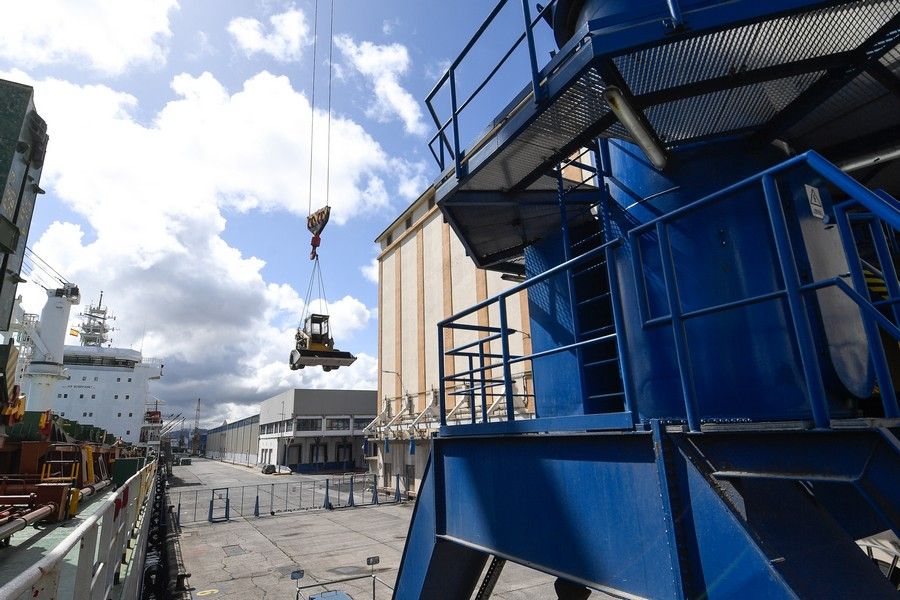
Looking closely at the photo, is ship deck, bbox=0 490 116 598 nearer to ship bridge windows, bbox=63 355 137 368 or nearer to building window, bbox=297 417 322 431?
ship bridge windows, bbox=63 355 137 368

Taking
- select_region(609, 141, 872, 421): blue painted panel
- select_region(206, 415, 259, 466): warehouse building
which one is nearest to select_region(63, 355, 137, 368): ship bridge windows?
select_region(206, 415, 259, 466): warehouse building

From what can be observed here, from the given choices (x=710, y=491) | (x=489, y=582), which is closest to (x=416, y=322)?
(x=489, y=582)

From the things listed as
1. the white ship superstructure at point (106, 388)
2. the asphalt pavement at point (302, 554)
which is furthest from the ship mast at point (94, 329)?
the asphalt pavement at point (302, 554)

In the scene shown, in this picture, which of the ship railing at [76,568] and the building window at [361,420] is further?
the building window at [361,420]

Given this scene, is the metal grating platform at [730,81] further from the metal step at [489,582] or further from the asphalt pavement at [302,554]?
the asphalt pavement at [302,554]

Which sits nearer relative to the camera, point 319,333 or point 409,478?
point 319,333

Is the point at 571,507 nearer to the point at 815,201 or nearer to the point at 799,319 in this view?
the point at 799,319

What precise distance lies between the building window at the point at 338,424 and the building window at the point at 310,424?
3.52 feet

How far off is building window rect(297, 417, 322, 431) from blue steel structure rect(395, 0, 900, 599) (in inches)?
2195

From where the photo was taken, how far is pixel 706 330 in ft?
10.4

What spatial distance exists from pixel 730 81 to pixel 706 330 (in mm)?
1659

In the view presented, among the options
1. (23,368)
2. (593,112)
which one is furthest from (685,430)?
(23,368)

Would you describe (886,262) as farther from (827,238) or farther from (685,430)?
(685,430)

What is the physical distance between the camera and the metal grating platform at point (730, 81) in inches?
110
